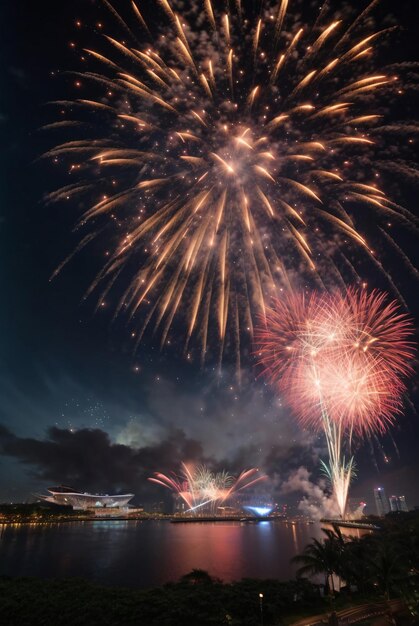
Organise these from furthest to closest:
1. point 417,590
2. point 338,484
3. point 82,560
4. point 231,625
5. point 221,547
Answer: point 221,547
point 82,560
point 338,484
point 417,590
point 231,625

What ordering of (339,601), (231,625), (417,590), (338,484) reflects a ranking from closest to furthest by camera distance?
(231,625) → (417,590) → (339,601) → (338,484)

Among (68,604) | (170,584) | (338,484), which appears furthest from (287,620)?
(338,484)

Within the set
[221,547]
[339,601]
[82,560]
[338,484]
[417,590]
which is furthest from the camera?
[221,547]

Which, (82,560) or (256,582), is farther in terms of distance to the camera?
(82,560)

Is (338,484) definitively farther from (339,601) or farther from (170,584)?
(170,584)

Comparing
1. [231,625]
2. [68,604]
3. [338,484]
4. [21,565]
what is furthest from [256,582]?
[21,565]

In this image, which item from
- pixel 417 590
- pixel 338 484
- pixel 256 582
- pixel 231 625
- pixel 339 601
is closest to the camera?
pixel 231 625

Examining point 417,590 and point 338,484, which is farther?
point 338,484

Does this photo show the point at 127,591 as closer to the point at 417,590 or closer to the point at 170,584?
the point at 170,584

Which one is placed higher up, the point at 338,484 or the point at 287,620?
the point at 338,484
